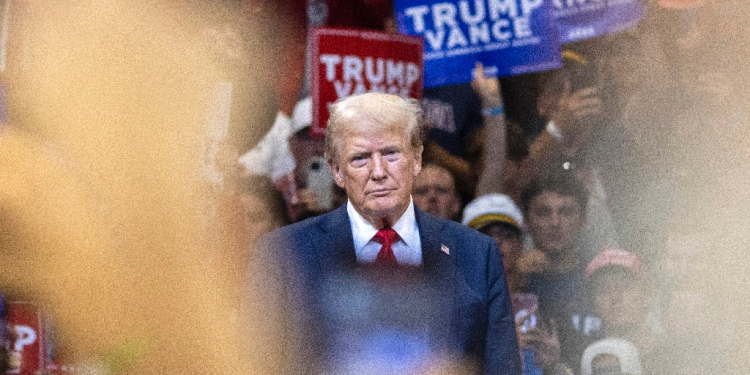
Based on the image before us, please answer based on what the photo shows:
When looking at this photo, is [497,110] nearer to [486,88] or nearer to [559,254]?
[486,88]

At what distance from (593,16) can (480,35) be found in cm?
50

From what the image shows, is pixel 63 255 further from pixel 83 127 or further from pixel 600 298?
pixel 600 298

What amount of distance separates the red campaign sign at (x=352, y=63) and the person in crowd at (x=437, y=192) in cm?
37

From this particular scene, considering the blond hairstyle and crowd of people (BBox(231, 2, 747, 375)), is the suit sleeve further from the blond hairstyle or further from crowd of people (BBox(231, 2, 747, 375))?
crowd of people (BBox(231, 2, 747, 375))

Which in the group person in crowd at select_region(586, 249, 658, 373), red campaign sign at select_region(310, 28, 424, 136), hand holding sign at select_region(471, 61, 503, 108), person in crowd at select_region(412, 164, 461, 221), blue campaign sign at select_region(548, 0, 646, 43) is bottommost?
person in crowd at select_region(586, 249, 658, 373)

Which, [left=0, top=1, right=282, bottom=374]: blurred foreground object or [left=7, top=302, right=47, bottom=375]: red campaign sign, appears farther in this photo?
[left=7, top=302, right=47, bottom=375]: red campaign sign

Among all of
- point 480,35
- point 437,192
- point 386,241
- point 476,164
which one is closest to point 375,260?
point 386,241

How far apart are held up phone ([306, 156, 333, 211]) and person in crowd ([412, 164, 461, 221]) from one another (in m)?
0.38

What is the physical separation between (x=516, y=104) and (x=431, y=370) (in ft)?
7.11

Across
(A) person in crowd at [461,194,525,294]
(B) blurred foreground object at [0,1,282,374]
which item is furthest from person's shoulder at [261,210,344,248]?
(A) person in crowd at [461,194,525,294]

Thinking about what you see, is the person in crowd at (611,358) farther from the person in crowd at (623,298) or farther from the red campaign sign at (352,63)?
the red campaign sign at (352,63)

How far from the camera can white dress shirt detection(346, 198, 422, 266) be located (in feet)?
6.74

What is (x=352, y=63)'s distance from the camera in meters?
3.89

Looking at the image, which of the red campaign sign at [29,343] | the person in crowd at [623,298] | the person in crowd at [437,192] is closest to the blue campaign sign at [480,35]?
the person in crowd at [437,192]
